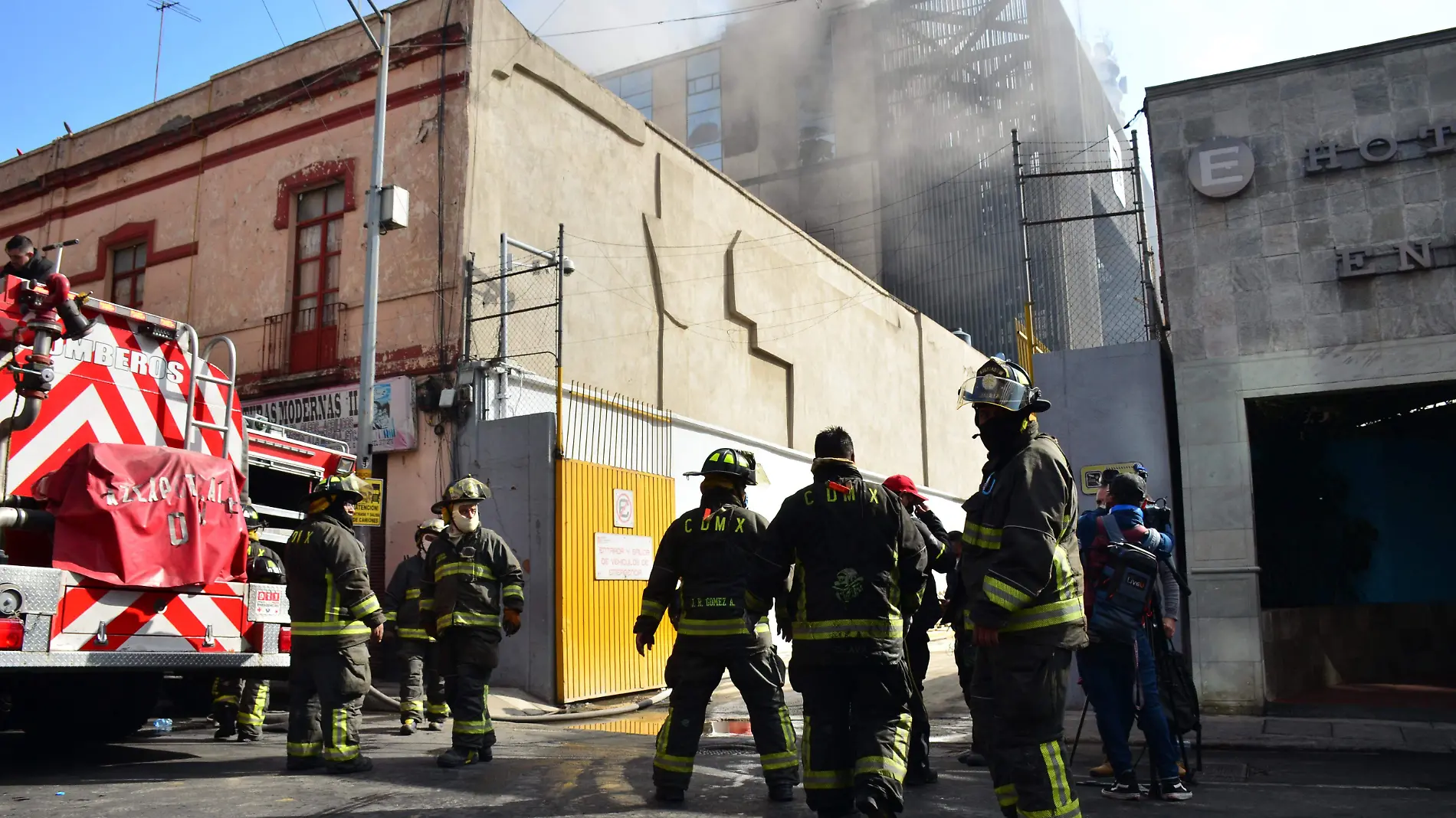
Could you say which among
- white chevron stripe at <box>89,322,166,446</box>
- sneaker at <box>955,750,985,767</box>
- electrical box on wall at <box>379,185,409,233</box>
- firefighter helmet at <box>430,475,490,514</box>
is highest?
electrical box on wall at <box>379,185,409,233</box>

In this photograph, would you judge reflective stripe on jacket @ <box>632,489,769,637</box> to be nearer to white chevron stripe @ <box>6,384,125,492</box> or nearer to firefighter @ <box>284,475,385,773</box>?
firefighter @ <box>284,475,385,773</box>

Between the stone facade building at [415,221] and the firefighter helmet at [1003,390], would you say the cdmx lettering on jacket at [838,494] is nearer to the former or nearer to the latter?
the firefighter helmet at [1003,390]

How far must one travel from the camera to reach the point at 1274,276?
29.0 feet

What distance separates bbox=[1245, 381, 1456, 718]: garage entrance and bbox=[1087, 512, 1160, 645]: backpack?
15.7 ft

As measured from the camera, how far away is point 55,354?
6066 mm

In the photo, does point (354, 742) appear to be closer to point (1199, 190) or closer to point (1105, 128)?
Result: point (1199, 190)

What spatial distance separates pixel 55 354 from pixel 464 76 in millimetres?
8549

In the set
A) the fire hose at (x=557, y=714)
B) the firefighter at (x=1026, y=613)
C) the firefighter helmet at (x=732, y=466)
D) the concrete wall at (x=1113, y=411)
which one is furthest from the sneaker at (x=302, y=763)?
the concrete wall at (x=1113, y=411)

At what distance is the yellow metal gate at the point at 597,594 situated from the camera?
1115 cm

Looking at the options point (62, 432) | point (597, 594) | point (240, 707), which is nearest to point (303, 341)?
point (597, 594)

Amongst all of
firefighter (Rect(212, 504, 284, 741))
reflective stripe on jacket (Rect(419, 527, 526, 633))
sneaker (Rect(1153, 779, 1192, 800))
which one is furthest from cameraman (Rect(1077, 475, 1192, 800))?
firefighter (Rect(212, 504, 284, 741))

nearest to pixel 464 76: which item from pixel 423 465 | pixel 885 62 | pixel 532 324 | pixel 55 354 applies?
pixel 532 324

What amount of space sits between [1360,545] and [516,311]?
387 inches

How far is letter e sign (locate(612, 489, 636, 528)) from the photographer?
39.8 feet
